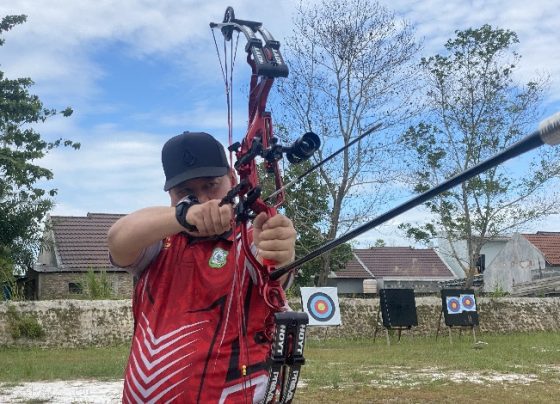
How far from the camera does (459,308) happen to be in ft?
55.7

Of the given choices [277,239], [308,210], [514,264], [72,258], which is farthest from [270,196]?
[514,264]

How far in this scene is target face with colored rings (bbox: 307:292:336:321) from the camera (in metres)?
15.8

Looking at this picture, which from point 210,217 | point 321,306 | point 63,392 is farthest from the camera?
point 321,306

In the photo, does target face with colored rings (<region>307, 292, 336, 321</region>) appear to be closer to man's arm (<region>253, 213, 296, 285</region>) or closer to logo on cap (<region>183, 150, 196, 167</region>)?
logo on cap (<region>183, 150, 196, 167</region>)

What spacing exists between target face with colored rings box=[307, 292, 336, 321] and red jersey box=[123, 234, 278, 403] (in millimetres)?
13883

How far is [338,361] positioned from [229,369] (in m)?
9.31

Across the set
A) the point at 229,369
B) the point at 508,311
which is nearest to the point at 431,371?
the point at 229,369

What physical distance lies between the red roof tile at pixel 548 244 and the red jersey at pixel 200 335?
123 ft

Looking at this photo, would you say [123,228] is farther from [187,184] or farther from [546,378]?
[546,378]

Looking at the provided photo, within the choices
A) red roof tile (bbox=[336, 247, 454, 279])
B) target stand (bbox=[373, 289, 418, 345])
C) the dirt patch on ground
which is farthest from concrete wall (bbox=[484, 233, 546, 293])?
the dirt patch on ground

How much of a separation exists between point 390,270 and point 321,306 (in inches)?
1189

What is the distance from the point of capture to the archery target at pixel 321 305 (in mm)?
15781

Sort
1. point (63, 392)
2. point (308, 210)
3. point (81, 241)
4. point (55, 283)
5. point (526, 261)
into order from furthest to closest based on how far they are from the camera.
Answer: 1. point (526, 261)
2. point (81, 241)
3. point (55, 283)
4. point (308, 210)
5. point (63, 392)

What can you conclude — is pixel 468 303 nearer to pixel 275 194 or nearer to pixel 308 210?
pixel 308 210
